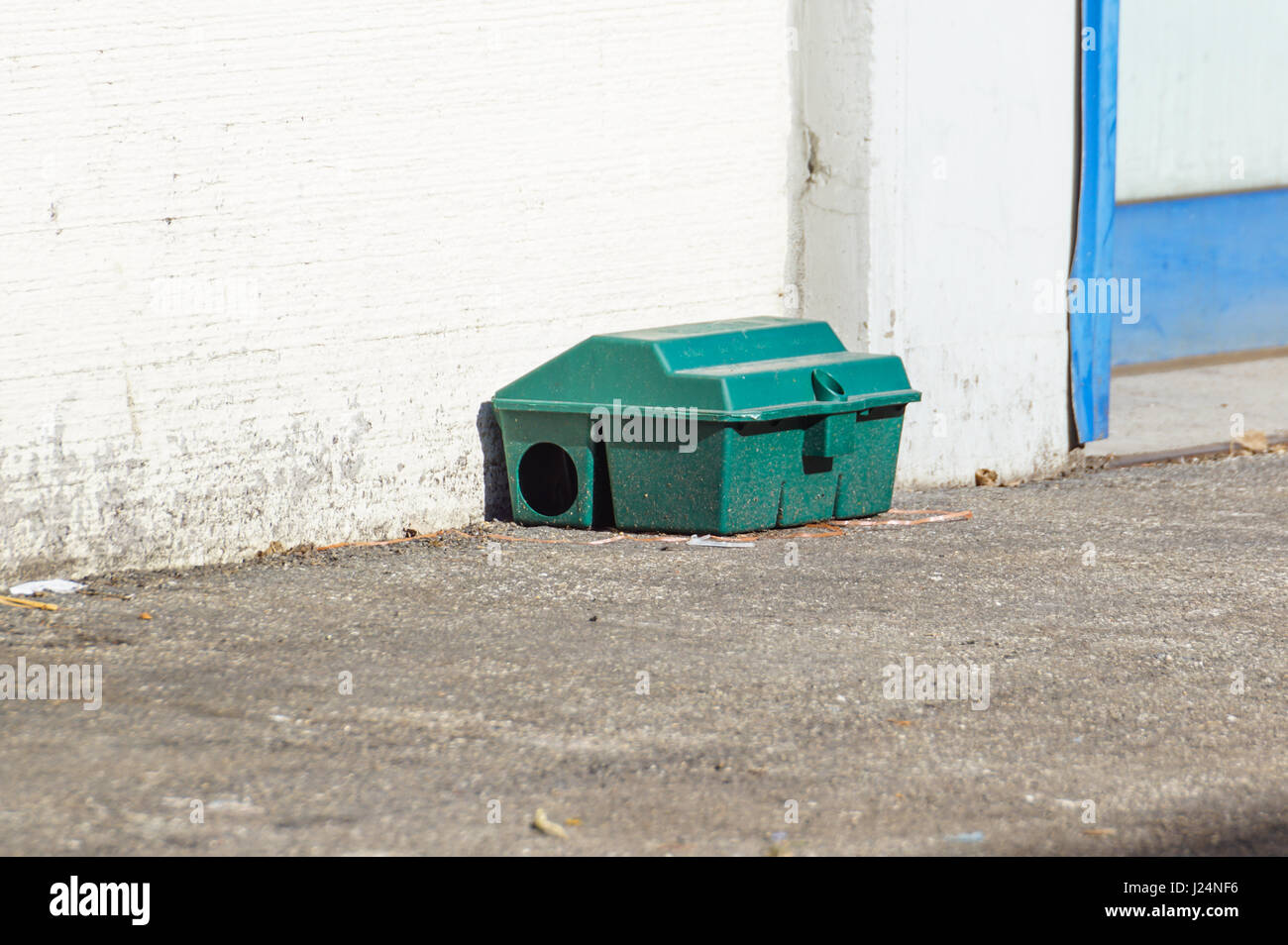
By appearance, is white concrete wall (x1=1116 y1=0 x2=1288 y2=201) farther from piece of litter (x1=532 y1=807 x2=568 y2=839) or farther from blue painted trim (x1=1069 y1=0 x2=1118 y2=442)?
piece of litter (x1=532 y1=807 x2=568 y2=839)

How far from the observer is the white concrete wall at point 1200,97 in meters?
10.1

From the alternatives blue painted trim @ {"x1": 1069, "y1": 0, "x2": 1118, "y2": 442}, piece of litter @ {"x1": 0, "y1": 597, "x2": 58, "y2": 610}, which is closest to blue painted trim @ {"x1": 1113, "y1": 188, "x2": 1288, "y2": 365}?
blue painted trim @ {"x1": 1069, "y1": 0, "x2": 1118, "y2": 442}

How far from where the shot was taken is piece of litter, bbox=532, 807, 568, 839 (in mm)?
3561

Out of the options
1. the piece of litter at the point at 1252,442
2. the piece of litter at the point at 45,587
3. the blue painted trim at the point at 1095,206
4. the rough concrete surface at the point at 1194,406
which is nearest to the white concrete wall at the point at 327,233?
the piece of litter at the point at 45,587

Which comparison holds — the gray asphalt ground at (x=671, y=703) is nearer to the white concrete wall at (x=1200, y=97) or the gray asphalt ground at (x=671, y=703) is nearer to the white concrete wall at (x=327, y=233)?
the white concrete wall at (x=327, y=233)

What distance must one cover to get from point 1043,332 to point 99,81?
13.7 feet

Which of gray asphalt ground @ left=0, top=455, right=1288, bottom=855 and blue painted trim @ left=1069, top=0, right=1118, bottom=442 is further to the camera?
blue painted trim @ left=1069, top=0, right=1118, bottom=442

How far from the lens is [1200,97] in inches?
406

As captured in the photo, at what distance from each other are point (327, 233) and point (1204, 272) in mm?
6455

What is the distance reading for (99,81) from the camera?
18.1 feet

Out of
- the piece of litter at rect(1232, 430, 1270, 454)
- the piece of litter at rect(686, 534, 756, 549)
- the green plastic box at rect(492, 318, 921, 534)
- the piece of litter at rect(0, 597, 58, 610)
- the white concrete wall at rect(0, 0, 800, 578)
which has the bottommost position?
the piece of litter at rect(1232, 430, 1270, 454)

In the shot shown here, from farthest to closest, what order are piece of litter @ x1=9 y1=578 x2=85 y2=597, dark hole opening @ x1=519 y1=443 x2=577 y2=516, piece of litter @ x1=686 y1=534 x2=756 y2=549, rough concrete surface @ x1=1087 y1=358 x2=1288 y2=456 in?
1. rough concrete surface @ x1=1087 y1=358 x2=1288 y2=456
2. dark hole opening @ x1=519 y1=443 x2=577 y2=516
3. piece of litter @ x1=686 y1=534 x2=756 y2=549
4. piece of litter @ x1=9 y1=578 x2=85 y2=597

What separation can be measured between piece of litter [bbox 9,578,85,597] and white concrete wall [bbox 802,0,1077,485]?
3.39 metres
